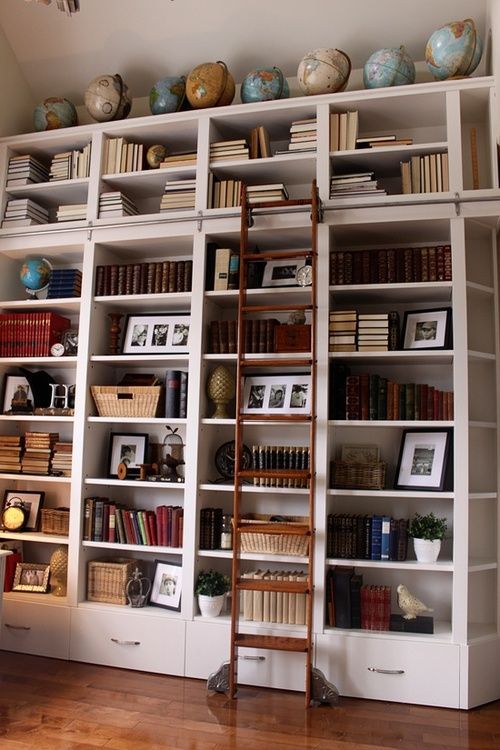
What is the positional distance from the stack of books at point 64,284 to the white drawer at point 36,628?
1898 mm

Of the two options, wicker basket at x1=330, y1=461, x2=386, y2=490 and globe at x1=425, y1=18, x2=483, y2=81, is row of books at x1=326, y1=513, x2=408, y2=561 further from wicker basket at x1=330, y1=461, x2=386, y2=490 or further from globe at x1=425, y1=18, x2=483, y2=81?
globe at x1=425, y1=18, x2=483, y2=81

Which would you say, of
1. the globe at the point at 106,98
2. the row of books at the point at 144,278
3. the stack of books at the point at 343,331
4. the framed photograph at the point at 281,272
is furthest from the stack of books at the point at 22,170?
the stack of books at the point at 343,331

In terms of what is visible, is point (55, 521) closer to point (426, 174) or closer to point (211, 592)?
point (211, 592)

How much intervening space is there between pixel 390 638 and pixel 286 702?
61cm

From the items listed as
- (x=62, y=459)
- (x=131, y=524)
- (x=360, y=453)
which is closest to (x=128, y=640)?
(x=131, y=524)

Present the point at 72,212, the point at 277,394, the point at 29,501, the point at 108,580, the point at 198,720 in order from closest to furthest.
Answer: the point at 198,720 → the point at 277,394 → the point at 108,580 → the point at 72,212 → the point at 29,501

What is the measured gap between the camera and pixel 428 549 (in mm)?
3307

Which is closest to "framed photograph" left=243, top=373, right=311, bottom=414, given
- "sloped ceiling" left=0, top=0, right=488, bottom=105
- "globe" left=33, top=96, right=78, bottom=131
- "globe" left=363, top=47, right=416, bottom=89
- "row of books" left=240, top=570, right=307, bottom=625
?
"row of books" left=240, top=570, right=307, bottom=625

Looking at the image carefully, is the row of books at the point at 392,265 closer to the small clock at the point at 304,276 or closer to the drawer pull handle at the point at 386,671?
the small clock at the point at 304,276

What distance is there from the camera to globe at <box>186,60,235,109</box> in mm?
3820

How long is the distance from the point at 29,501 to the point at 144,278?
5.42 ft

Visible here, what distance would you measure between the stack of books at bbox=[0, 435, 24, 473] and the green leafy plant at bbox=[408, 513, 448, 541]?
2451mm

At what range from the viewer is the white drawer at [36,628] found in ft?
12.4

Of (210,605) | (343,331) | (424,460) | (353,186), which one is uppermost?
(353,186)
